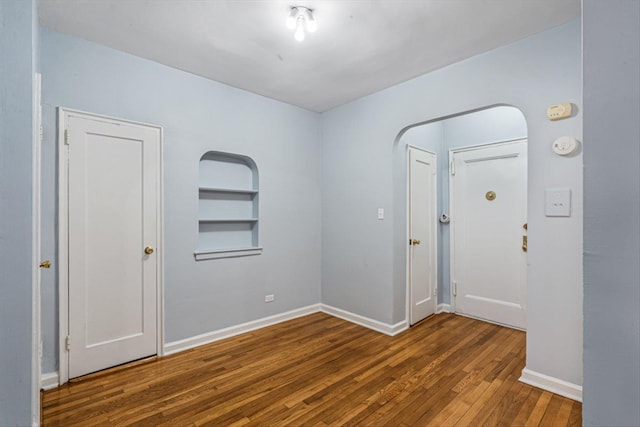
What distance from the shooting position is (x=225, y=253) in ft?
10.2

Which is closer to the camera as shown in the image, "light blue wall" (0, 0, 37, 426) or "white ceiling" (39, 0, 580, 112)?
"light blue wall" (0, 0, 37, 426)

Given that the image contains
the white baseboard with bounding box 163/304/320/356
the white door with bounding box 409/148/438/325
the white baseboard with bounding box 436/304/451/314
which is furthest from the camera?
the white baseboard with bounding box 436/304/451/314

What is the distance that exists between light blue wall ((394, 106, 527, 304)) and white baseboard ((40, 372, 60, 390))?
3193 millimetres

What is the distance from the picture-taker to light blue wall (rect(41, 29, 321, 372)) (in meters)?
2.25

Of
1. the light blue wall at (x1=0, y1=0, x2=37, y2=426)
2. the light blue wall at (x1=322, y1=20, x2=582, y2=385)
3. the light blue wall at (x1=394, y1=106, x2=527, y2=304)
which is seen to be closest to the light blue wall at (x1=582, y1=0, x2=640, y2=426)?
the light blue wall at (x1=0, y1=0, x2=37, y2=426)

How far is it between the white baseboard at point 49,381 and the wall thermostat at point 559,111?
4102 millimetres

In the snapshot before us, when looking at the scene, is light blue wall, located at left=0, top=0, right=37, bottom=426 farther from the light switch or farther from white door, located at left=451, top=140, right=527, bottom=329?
white door, located at left=451, top=140, right=527, bottom=329

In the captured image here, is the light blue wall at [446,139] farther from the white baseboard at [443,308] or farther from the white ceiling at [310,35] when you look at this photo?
the white ceiling at [310,35]

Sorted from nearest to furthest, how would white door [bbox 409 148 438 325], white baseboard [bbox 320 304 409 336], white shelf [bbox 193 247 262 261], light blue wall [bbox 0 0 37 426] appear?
light blue wall [bbox 0 0 37 426]
white shelf [bbox 193 247 262 261]
white baseboard [bbox 320 304 409 336]
white door [bbox 409 148 438 325]

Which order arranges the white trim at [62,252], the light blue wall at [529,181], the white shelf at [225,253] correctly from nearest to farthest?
the light blue wall at [529,181], the white trim at [62,252], the white shelf at [225,253]

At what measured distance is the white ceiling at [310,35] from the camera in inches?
77.5

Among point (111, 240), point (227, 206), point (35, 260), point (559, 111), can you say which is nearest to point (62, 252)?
point (111, 240)

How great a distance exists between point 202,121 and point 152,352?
7.26ft

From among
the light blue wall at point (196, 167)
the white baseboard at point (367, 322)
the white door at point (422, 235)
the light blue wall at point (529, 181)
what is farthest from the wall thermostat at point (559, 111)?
the light blue wall at point (196, 167)
